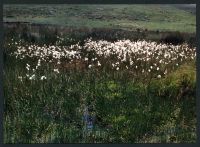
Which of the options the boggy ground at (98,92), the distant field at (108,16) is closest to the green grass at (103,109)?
the boggy ground at (98,92)

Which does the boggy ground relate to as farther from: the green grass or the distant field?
the distant field

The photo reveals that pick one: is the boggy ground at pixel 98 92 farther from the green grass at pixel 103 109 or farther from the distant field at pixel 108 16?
the distant field at pixel 108 16

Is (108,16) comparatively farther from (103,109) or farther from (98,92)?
(103,109)

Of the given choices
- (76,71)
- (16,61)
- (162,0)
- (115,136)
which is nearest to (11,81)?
(16,61)

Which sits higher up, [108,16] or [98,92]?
[108,16]

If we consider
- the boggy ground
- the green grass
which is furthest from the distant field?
the green grass

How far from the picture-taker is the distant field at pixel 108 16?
30.2 feet

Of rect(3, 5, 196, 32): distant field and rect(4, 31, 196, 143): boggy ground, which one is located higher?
rect(3, 5, 196, 32): distant field

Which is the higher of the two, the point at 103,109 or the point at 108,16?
the point at 108,16

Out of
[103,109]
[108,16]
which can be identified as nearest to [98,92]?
[103,109]

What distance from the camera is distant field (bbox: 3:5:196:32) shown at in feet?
30.2

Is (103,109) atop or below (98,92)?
below

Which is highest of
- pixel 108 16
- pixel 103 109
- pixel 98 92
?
pixel 108 16

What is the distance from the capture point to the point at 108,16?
30.6 feet
